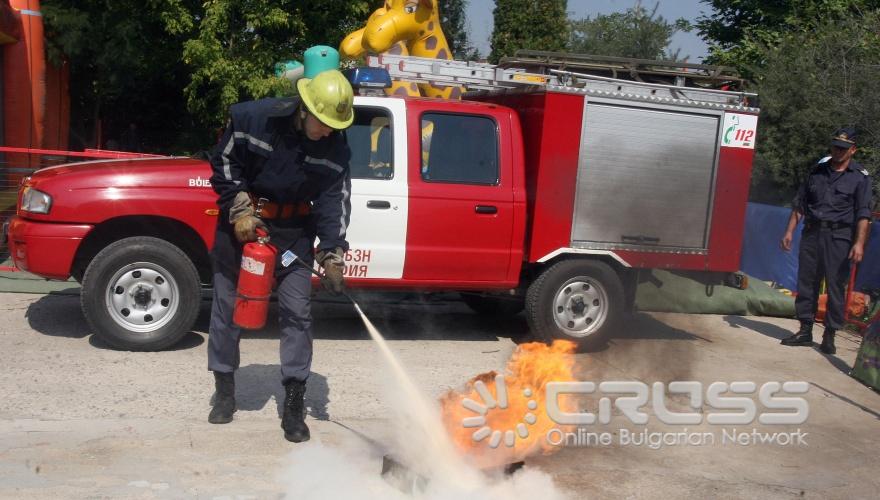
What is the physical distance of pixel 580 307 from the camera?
7.61 meters

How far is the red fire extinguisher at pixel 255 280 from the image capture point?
4707 millimetres

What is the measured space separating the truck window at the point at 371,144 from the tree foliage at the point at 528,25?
708 inches

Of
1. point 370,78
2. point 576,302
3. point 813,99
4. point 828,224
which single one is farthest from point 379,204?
point 813,99

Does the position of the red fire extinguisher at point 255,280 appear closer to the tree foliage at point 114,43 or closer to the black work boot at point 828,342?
Result: the black work boot at point 828,342

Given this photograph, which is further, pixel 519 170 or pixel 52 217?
pixel 519 170

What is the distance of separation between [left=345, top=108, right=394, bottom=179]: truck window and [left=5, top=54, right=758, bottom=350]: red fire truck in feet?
0.04

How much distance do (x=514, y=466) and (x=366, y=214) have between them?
9.80 ft

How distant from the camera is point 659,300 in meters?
9.59

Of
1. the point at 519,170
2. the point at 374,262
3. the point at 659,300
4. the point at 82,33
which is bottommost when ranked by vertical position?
the point at 659,300

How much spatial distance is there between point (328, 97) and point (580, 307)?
3.72m

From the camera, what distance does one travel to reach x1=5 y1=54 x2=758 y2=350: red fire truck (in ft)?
21.4

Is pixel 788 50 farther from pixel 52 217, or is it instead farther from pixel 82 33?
pixel 52 217

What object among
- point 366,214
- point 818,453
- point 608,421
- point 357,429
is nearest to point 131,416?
point 357,429

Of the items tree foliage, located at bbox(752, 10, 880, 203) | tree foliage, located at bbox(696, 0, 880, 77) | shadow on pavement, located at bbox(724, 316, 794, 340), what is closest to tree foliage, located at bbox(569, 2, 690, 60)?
tree foliage, located at bbox(696, 0, 880, 77)
